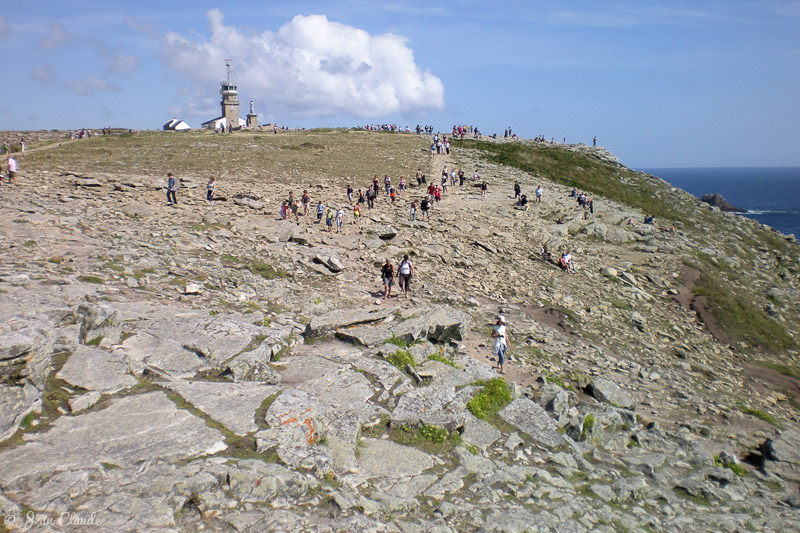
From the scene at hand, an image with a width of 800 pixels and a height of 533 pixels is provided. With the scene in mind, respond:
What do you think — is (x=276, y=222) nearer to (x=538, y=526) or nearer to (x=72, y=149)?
(x=538, y=526)

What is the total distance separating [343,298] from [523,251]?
13.1 meters

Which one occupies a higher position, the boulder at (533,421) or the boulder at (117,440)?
the boulder at (117,440)

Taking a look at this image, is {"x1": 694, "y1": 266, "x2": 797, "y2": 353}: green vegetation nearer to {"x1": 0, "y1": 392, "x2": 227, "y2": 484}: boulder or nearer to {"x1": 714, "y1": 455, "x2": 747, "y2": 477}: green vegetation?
{"x1": 714, "y1": 455, "x2": 747, "y2": 477}: green vegetation

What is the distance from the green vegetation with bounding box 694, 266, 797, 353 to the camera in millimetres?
24062

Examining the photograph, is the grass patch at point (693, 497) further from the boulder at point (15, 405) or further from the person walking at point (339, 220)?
the person walking at point (339, 220)

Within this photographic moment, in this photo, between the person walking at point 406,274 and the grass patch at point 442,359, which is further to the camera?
the person walking at point 406,274

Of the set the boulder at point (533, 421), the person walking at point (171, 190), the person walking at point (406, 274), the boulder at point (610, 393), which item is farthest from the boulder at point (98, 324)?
the person walking at point (171, 190)

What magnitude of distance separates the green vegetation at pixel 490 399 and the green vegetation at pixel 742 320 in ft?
56.0

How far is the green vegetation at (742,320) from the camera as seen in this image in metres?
24.1

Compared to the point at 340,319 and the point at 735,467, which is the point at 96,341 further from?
the point at 735,467

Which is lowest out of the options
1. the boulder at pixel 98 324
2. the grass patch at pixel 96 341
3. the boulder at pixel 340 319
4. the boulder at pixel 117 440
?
the boulder at pixel 117 440

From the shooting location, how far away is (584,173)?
49.7 m

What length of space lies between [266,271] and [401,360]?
8.27 m

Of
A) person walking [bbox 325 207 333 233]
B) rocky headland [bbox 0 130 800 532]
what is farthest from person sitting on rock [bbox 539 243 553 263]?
person walking [bbox 325 207 333 233]
